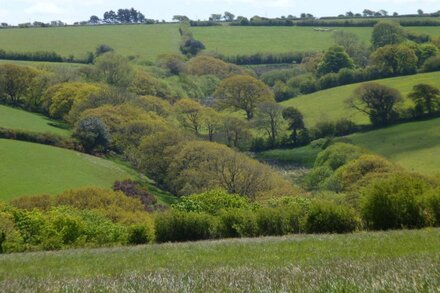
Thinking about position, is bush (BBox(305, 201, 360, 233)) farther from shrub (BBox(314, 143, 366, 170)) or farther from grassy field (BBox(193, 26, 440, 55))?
grassy field (BBox(193, 26, 440, 55))

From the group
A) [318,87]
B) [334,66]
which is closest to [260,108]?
[318,87]

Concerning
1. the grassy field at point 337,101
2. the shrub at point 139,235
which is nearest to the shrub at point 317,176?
the grassy field at point 337,101

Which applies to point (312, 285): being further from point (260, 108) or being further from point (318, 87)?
point (318, 87)

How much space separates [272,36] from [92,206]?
15090 centimetres

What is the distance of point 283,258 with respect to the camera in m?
14.5

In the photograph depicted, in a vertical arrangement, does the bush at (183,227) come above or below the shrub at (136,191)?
above

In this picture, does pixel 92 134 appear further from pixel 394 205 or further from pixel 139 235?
pixel 394 205

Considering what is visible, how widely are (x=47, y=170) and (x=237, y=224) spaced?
54.5m

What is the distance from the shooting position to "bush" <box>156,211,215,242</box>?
30656mm

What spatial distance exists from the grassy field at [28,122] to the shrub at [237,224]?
70879 mm

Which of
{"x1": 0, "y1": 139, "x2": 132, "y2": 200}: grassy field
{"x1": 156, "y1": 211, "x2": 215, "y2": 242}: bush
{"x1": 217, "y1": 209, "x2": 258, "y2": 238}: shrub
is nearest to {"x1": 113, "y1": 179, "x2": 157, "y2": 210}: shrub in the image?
{"x1": 0, "y1": 139, "x2": 132, "y2": 200}: grassy field

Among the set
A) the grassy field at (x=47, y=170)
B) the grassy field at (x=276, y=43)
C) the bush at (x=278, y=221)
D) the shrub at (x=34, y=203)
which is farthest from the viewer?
the grassy field at (x=276, y=43)

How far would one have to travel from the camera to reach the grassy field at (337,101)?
12031 cm

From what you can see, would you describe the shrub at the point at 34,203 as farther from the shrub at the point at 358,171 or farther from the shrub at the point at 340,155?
the shrub at the point at 340,155
